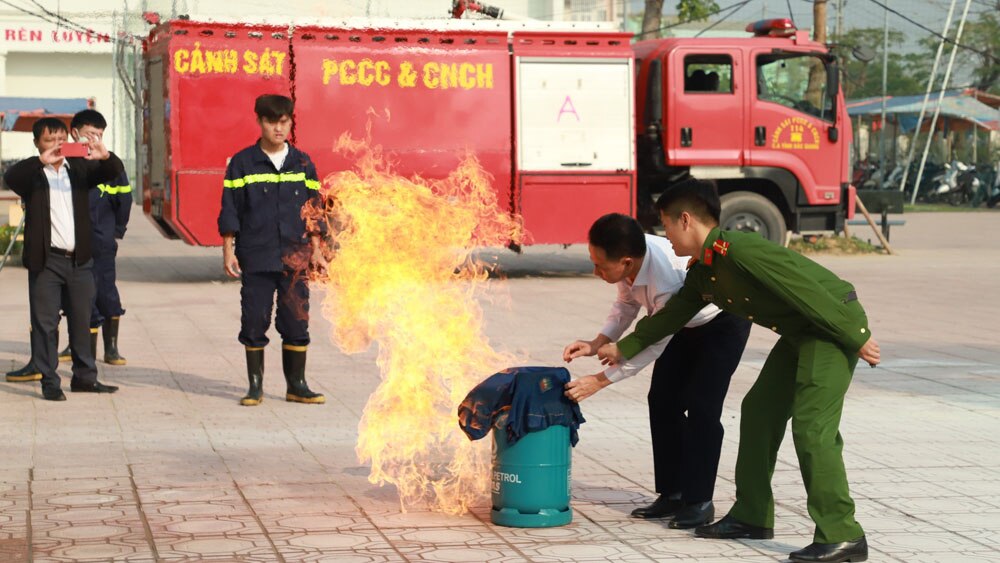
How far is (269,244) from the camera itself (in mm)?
9312

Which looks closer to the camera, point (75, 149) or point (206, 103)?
point (75, 149)

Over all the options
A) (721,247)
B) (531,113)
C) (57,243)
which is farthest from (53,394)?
(531,113)

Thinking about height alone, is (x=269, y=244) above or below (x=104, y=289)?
above

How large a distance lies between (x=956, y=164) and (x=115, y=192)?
Answer: 36.3 m

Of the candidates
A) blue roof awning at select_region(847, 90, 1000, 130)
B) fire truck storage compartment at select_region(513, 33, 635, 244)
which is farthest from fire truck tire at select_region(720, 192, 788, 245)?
blue roof awning at select_region(847, 90, 1000, 130)

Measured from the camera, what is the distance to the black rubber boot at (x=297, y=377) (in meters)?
9.41

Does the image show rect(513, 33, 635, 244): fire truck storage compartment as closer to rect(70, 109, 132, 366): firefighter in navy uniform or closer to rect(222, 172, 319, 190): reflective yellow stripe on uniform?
rect(70, 109, 132, 366): firefighter in navy uniform

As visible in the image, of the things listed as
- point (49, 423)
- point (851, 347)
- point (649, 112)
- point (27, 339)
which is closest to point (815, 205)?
point (649, 112)

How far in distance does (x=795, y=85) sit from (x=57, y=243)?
42.5 ft

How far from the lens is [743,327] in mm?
6160

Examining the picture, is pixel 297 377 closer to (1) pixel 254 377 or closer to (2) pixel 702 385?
(1) pixel 254 377

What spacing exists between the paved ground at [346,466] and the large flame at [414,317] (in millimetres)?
236

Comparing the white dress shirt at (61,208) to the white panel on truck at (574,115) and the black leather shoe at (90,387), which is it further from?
the white panel on truck at (574,115)

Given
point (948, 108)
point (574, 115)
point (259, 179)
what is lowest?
point (259, 179)
